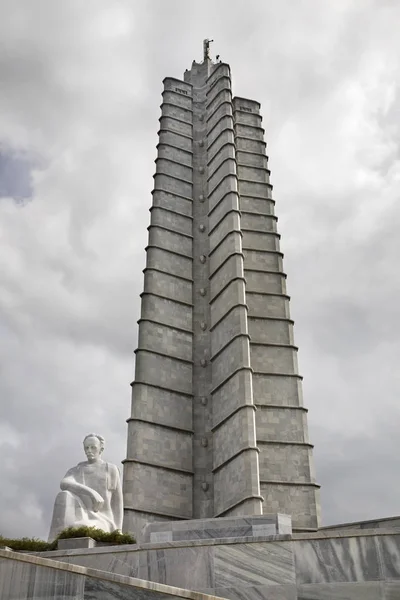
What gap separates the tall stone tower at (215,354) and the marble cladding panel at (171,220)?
0.06 metres

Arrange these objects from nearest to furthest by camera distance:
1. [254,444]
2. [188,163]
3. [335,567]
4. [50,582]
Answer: [50,582], [335,567], [254,444], [188,163]

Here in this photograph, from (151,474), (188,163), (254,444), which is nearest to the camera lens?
(254,444)

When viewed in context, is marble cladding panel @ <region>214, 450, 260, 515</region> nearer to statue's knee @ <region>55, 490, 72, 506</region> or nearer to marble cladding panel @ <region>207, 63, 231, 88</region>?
statue's knee @ <region>55, 490, 72, 506</region>

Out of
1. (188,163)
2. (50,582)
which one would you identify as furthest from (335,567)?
(188,163)

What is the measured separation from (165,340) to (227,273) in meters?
3.59

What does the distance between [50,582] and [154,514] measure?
50.8 ft

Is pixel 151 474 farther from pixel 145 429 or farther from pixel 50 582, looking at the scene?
pixel 50 582

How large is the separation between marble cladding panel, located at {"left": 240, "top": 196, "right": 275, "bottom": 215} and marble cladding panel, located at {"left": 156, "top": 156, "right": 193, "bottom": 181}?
3029 mm

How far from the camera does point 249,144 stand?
34094 millimetres

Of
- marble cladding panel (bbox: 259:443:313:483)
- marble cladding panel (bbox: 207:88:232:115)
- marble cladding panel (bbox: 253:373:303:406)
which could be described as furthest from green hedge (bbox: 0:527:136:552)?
marble cladding panel (bbox: 207:88:232:115)

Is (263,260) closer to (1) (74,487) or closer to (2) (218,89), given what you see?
(2) (218,89)

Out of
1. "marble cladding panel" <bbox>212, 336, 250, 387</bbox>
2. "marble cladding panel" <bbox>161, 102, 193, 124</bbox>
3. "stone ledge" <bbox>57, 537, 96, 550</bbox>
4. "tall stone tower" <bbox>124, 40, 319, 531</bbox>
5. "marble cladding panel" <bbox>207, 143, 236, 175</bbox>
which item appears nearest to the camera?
"stone ledge" <bbox>57, 537, 96, 550</bbox>

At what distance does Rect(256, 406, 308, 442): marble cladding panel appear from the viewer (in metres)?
23.6

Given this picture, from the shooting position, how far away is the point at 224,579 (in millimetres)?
8438
